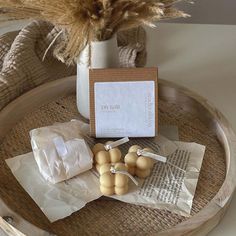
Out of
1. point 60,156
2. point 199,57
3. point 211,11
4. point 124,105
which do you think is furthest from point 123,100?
point 211,11

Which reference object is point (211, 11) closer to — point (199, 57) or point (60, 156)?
point (199, 57)

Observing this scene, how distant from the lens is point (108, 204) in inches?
28.6

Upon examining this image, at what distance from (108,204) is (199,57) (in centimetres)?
46

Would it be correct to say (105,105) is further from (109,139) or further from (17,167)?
(17,167)

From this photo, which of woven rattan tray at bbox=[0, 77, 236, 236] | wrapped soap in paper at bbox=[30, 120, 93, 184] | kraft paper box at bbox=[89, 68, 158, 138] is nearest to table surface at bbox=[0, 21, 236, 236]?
woven rattan tray at bbox=[0, 77, 236, 236]

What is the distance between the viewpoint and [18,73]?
90 cm

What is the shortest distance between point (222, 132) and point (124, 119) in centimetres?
17

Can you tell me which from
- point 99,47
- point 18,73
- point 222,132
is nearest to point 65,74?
point 18,73

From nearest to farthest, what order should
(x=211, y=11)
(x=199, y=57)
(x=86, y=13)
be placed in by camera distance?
(x=86, y=13) → (x=199, y=57) → (x=211, y=11)

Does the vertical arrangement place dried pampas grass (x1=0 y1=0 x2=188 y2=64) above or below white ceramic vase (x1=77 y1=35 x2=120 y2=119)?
above

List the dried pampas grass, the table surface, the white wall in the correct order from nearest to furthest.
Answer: the dried pampas grass
the table surface
the white wall

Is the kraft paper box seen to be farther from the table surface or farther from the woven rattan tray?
the table surface

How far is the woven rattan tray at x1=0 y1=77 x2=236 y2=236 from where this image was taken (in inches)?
26.9

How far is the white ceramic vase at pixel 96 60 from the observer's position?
0.77 meters
